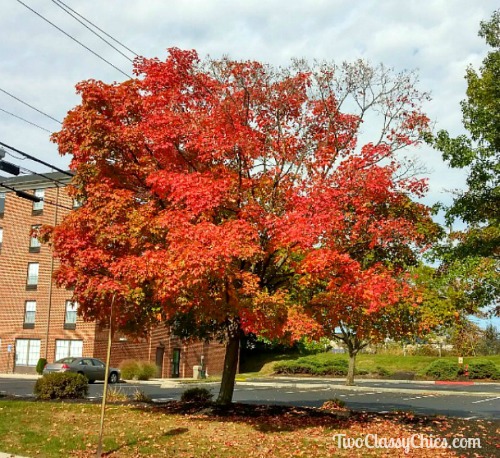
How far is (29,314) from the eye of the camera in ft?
137

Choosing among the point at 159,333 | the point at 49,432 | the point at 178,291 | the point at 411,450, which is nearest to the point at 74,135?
the point at 178,291

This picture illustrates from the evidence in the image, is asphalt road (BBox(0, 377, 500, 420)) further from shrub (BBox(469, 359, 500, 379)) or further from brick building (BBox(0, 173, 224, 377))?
shrub (BBox(469, 359, 500, 379))

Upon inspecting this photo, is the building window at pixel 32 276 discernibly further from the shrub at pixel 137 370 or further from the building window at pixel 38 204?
the shrub at pixel 137 370

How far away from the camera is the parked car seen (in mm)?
30875

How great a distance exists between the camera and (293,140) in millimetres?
13508

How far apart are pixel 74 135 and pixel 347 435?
27.4 feet

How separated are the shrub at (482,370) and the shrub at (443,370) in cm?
119

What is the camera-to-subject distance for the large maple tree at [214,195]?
11.0 meters

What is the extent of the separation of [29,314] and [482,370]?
1295 inches

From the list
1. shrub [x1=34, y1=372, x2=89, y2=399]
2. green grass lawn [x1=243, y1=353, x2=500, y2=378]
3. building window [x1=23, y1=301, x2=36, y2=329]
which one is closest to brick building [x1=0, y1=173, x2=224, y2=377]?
building window [x1=23, y1=301, x2=36, y2=329]

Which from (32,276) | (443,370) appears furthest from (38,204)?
(443,370)

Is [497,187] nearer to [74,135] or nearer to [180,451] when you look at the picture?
[180,451]

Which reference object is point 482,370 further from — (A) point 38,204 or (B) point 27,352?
(A) point 38,204

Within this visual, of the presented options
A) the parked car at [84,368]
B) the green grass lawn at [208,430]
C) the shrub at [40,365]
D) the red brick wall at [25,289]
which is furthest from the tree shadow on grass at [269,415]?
the red brick wall at [25,289]
